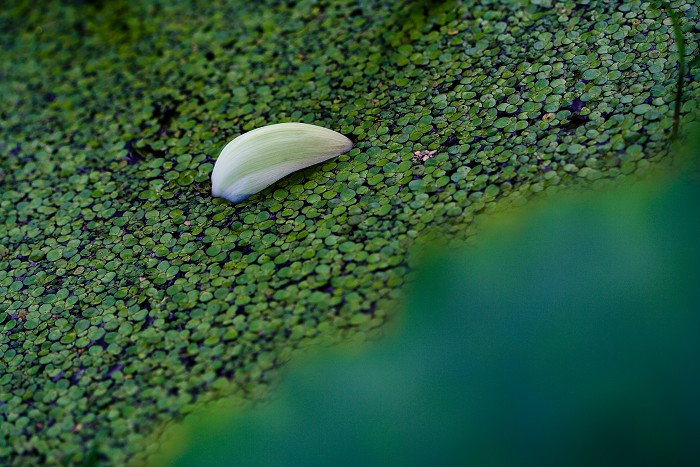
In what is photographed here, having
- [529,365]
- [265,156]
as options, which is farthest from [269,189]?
[529,365]

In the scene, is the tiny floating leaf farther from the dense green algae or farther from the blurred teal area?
the blurred teal area

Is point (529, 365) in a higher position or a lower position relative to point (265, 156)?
lower

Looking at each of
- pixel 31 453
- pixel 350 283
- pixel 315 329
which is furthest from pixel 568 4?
pixel 31 453

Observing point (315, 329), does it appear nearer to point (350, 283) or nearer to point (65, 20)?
point (350, 283)

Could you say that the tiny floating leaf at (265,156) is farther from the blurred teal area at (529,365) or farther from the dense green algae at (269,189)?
the blurred teal area at (529,365)

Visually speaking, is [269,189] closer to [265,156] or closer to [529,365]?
[265,156]
